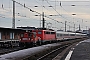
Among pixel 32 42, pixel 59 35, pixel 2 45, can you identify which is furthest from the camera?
pixel 59 35

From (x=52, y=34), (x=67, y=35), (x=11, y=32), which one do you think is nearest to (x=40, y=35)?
(x=11, y=32)

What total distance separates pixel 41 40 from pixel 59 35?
23.5 metres

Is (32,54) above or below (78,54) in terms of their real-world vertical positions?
above

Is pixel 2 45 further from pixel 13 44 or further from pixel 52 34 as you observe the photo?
pixel 52 34

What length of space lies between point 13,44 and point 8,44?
319 cm

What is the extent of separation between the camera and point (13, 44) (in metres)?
42.5

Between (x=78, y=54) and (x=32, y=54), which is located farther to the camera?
(x=78, y=54)

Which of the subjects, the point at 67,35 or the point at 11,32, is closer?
the point at 11,32

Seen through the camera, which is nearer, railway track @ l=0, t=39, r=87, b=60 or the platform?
railway track @ l=0, t=39, r=87, b=60

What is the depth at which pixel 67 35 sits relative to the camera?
83.9 metres

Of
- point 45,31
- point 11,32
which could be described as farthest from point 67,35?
point 11,32

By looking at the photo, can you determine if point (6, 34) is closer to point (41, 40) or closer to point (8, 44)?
point (8, 44)

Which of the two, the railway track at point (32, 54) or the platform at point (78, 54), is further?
the platform at point (78, 54)

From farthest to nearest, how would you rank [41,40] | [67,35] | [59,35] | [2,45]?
[67,35] → [59,35] → [41,40] → [2,45]
